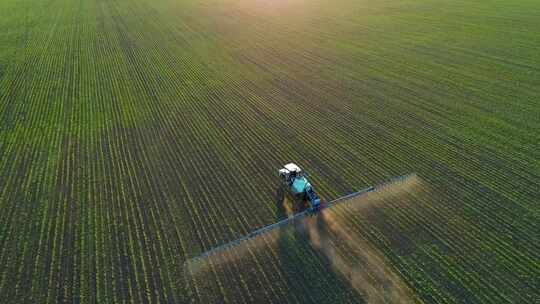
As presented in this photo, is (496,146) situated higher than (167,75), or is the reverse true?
(167,75)

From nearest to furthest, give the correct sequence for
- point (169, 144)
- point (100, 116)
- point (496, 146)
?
point (496, 146), point (169, 144), point (100, 116)

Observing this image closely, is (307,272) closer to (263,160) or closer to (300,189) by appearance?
(300,189)

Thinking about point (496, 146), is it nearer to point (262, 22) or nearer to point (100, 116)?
point (100, 116)

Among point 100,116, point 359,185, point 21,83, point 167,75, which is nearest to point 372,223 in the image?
point 359,185

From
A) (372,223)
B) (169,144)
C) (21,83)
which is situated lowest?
(372,223)

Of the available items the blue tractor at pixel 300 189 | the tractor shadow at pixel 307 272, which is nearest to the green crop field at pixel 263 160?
the tractor shadow at pixel 307 272

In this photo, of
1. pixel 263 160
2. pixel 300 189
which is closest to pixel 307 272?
pixel 300 189

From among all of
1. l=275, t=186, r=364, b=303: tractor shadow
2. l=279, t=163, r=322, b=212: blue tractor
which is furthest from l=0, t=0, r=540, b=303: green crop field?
l=279, t=163, r=322, b=212: blue tractor
